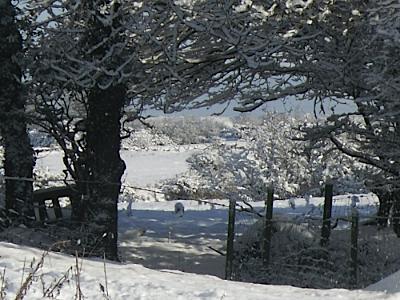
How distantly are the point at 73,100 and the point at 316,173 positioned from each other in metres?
18.3

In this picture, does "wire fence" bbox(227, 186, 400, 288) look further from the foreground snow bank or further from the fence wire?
the foreground snow bank

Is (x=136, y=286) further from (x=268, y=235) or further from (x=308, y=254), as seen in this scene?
(x=308, y=254)

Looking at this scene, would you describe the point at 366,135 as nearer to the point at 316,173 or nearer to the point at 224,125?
the point at 316,173

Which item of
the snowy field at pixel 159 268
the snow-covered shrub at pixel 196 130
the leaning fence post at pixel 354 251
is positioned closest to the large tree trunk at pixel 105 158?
the snowy field at pixel 159 268

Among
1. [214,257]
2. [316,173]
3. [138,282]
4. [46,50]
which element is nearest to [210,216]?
[214,257]

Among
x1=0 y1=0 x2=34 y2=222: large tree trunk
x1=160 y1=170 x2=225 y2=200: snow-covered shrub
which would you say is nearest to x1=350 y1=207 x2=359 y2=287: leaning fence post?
x1=0 y1=0 x2=34 y2=222: large tree trunk

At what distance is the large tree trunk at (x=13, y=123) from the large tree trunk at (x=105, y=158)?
3.49ft

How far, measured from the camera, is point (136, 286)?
505 centimetres

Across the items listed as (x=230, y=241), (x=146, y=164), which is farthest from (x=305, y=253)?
(x=146, y=164)

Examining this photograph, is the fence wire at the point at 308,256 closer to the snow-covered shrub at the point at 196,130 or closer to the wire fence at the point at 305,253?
the wire fence at the point at 305,253

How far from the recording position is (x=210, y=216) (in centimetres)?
1577

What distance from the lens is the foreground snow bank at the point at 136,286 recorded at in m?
4.84

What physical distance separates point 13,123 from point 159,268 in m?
2.81

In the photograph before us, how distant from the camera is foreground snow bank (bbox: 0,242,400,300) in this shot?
15.9 ft
